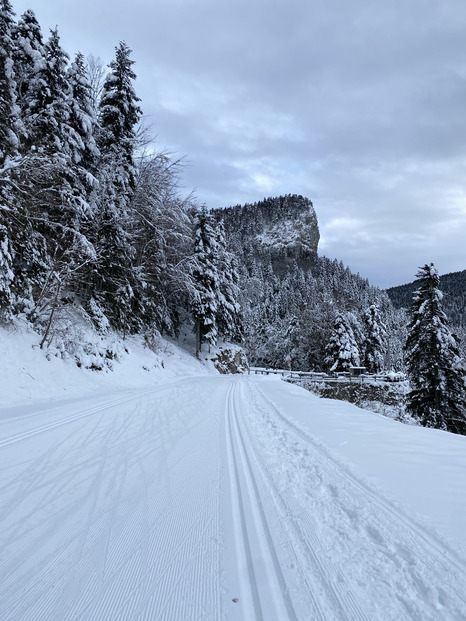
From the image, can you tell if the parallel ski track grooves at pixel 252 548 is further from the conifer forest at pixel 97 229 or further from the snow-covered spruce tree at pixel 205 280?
the snow-covered spruce tree at pixel 205 280

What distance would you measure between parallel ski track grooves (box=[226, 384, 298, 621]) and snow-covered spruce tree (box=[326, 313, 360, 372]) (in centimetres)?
3715

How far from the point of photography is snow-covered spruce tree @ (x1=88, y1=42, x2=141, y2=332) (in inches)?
627

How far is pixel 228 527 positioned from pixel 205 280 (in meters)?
26.7

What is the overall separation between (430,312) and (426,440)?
622 inches

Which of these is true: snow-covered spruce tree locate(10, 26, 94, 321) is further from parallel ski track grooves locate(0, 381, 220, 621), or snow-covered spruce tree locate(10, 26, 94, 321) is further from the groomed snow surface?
parallel ski track grooves locate(0, 381, 220, 621)

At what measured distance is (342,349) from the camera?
129 feet

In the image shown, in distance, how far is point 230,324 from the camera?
31.5 meters

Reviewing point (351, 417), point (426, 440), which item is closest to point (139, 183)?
point (351, 417)

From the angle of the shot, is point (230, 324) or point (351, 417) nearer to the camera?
point (351, 417)

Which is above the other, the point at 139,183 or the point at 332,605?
the point at 139,183

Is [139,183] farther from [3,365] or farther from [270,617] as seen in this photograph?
[270,617]

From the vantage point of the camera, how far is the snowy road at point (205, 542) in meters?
1.81

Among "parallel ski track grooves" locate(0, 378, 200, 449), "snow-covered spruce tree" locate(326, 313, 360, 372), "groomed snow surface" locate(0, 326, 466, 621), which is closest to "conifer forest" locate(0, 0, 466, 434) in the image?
"parallel ski track grooves" locate(0, 378, 200, 449)

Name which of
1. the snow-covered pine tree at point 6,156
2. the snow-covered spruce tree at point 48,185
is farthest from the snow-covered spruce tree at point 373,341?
the snow-covered pine tree at point 6,156
